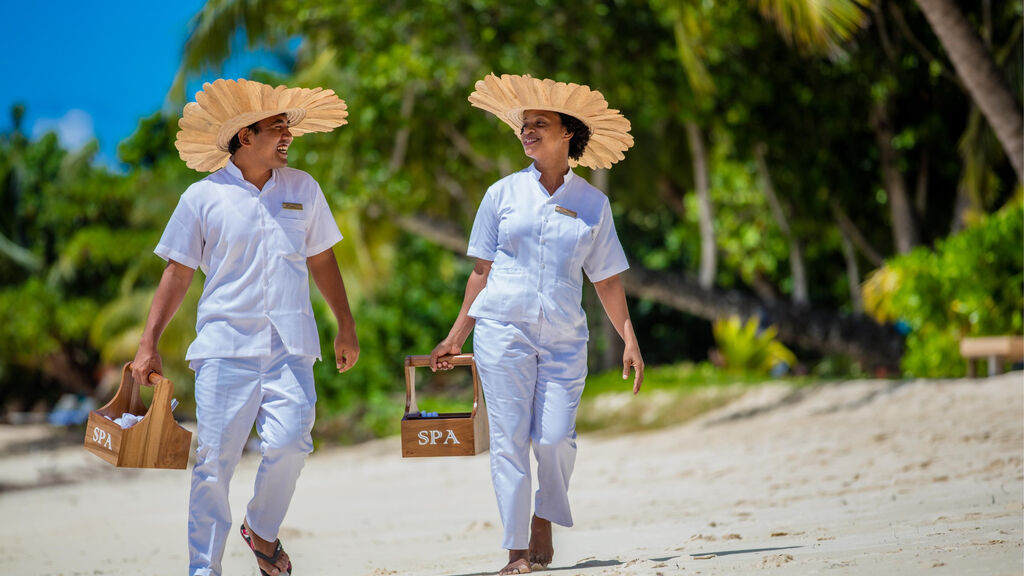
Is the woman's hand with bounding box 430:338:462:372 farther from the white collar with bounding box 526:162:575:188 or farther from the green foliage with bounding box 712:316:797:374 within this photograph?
the green foliage with bounding box 712:316:797:374

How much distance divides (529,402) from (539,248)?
0.59 m

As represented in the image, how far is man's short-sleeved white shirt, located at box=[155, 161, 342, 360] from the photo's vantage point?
406 cm

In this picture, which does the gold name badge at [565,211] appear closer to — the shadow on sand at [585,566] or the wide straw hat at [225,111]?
Result: the wide straw hat at [225,111]

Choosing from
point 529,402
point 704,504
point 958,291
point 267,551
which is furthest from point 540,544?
point 958,291

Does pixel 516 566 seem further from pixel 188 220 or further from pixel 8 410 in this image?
pixel 8 410

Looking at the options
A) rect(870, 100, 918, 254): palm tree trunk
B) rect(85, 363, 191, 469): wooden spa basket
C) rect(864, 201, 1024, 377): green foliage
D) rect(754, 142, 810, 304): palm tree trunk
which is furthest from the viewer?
rect(754, 142, 810, 304): palm tree trunk

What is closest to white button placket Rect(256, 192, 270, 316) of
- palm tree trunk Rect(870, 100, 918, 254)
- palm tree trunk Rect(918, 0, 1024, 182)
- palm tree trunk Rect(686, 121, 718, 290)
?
palm tree trunk Rect(918, 0, 1024, 182)

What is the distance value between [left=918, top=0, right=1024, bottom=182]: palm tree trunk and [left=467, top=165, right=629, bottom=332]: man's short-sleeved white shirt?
6081mm

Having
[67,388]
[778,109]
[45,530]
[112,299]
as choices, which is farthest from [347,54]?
[67,388]

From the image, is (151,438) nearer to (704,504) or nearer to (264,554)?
(264,554)

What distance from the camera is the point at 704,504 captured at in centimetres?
671

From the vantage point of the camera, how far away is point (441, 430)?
4.36m

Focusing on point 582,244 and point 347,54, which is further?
point 347,54

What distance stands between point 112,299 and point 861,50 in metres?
20.3
